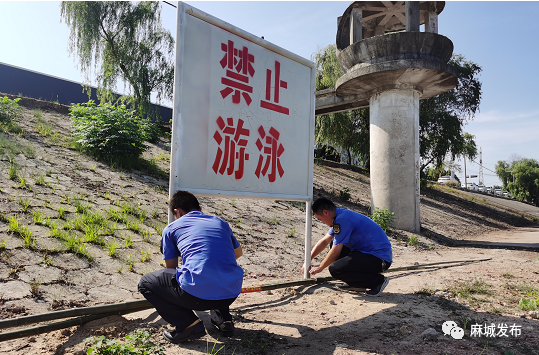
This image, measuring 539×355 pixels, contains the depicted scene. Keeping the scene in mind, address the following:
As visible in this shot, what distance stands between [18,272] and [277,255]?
147 inches

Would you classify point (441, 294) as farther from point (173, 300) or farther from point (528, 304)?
point (173, 300)

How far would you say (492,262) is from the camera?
6.80 meters

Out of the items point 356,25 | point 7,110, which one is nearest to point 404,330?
point 7,110

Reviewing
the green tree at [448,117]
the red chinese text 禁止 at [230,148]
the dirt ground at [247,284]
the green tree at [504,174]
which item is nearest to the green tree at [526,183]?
the green tree at [504,174]

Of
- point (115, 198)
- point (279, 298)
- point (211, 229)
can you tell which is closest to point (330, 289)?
point (279, 298)

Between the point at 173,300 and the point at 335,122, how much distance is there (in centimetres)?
1496

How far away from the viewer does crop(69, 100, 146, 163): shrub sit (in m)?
8.05

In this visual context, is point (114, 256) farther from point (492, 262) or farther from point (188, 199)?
point (492, 262)

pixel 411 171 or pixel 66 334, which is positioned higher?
pixel 411 171

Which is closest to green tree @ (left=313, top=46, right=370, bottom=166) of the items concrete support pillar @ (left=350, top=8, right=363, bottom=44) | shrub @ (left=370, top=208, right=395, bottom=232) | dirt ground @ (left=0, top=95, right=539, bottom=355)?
concrete support pillar @ (left=350, top=8, right=363, bottom=44)

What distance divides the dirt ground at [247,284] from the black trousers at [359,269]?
20cm

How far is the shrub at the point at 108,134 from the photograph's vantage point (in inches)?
317

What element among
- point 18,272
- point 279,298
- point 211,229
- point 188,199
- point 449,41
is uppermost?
point 449,41

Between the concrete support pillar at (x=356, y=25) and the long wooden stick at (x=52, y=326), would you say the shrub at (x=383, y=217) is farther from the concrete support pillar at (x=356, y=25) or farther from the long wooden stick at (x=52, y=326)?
the long wooden stick at (x=52, y=326)
